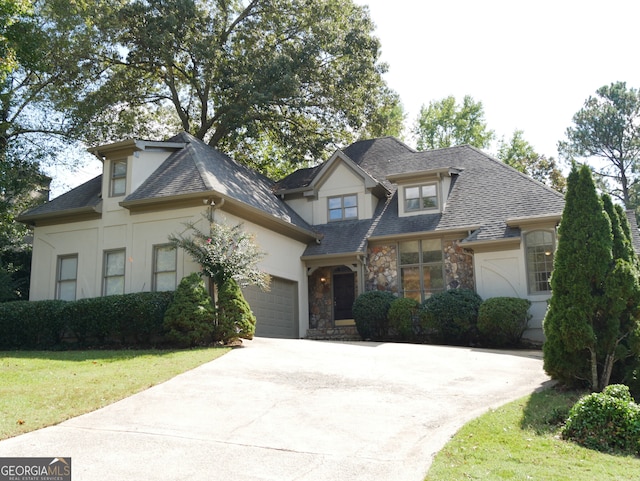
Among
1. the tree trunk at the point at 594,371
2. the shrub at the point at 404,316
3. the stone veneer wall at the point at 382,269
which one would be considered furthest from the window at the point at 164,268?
the tree trunk at the point at 594,371

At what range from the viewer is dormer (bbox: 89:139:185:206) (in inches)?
699

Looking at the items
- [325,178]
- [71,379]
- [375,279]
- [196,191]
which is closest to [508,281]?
[375,279]

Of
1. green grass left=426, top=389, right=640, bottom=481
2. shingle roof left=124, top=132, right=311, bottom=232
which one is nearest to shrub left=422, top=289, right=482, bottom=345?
shingle roof left=124, top=132, right=311, bottom=232

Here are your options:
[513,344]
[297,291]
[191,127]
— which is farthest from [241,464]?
[191,127]

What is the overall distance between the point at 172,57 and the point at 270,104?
445cm

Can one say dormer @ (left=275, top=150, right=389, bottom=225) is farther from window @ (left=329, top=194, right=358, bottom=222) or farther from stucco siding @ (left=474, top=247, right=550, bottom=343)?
stucco siding @ (left=474, top=247, right=550, bottom=343)

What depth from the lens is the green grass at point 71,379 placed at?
7.99 m

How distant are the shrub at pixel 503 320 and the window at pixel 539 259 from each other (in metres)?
0.93

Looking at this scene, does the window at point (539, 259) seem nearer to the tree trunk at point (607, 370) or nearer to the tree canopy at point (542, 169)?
the tree trunk at point (607, 370)

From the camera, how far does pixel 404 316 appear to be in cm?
1770

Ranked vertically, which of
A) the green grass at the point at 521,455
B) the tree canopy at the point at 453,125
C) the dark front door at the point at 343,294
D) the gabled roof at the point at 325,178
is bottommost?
the green grass at the point at 521,455

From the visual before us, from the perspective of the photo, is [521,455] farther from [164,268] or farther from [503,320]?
[164,268]

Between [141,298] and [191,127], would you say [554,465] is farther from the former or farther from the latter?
[191,127]

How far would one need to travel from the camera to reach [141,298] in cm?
1477
